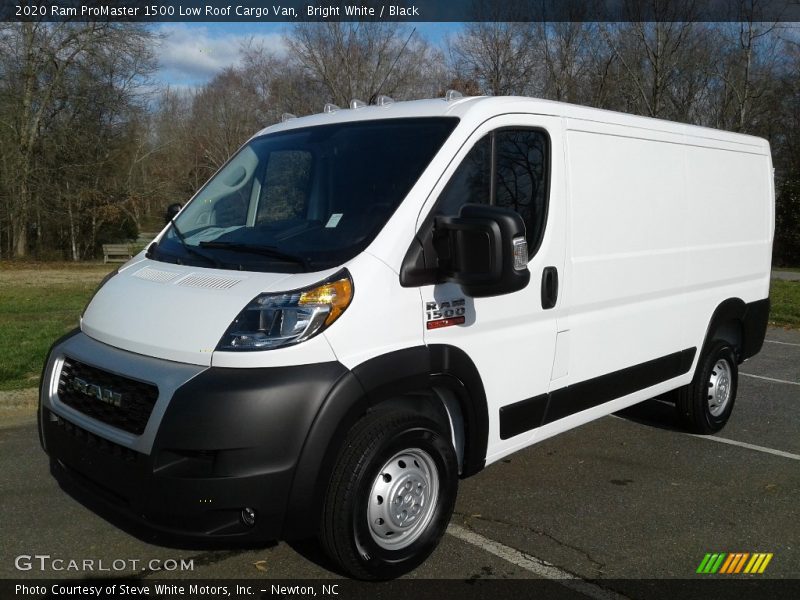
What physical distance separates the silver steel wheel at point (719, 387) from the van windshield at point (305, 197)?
357 centimetres

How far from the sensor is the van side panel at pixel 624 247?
14.5 ft

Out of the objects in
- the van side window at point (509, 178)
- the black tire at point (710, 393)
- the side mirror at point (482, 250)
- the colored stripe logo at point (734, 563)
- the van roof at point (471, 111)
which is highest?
the van roof at point (471, 111)

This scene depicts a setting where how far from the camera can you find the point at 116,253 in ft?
95.1

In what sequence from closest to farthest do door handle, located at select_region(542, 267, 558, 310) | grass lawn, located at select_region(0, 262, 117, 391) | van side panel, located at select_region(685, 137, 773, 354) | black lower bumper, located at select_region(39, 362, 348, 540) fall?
black lower bumper, located at select_region(39, 362, 348, 540), door handle, located at select_region(542, 267, 558, 310), van side panel, located at select_region(685, 137, 773, 354), grass lawn, located at select_region(0, 262, 117, 391)

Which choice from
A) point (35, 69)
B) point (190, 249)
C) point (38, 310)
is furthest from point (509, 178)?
point (35, 69)

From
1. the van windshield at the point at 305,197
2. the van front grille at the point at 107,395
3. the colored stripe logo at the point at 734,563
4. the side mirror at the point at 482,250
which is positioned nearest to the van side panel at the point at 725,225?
the colored stripe logo at the point at 734,563

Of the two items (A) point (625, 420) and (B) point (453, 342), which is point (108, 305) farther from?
(A) point (625, 420)

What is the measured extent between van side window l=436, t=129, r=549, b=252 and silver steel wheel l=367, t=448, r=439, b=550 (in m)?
1.24

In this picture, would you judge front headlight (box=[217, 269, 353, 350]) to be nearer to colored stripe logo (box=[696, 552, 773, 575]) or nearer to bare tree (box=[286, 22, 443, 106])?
colored stripe logo (box=[696, 552, 773, 575])

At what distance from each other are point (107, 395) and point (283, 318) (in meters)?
0.92

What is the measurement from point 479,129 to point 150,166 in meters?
33.1

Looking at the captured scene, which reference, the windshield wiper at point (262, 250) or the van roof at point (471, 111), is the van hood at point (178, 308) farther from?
the van roof at point (471, 111)

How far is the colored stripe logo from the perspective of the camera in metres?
3.79

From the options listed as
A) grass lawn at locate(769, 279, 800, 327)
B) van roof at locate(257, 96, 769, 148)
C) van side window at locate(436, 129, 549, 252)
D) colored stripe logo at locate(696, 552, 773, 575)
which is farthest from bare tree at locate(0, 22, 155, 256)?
colored stripe logo at locate(696, 552, 773, 575)
